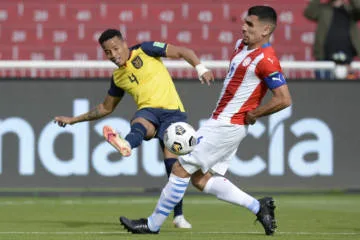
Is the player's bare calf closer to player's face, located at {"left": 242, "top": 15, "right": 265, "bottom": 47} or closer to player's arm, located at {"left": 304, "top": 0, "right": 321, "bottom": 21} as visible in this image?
player's face, located at {"left": 242, "top": 15, "right": 265, "bottom": 47}

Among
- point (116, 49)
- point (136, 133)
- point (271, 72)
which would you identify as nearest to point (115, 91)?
point (116, 49)

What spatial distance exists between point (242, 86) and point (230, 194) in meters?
Result: 0.90

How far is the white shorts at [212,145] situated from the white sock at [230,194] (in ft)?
0.57

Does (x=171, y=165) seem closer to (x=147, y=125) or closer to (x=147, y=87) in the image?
(x=147, y=125)

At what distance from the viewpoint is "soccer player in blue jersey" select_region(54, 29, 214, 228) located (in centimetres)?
Result: 1052

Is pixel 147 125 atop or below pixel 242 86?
below

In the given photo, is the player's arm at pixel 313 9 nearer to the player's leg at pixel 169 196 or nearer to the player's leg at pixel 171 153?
the player's leg at pixel 171 153

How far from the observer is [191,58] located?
1025 cm

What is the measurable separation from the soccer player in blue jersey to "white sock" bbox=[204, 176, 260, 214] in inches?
42.9

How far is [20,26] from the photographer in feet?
63.5

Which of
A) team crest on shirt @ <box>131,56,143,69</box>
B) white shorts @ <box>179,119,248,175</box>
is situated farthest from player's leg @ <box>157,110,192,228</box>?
white shorts @ <box>179,119,248,175</box>

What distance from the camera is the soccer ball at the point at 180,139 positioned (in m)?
9.19

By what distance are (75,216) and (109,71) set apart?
5.72 m

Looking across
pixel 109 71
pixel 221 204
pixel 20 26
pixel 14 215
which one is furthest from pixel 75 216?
pixel 20 26
